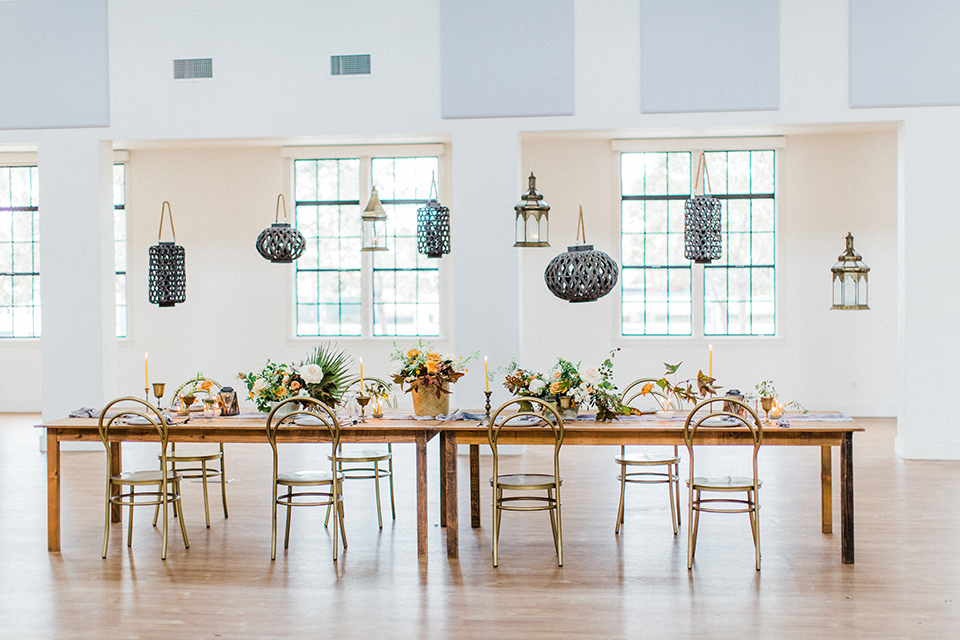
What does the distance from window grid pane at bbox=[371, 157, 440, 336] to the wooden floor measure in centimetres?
480

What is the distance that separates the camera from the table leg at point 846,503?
15.7 feet

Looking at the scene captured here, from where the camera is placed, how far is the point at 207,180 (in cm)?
1138

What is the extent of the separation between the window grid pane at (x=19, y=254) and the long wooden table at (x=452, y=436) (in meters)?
7.26

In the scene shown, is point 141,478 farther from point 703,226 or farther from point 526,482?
point 703,226

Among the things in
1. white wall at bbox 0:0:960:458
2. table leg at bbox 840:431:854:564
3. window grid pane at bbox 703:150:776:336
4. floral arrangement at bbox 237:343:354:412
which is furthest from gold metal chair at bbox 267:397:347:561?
window grid pane at bbox 703:150:776:336

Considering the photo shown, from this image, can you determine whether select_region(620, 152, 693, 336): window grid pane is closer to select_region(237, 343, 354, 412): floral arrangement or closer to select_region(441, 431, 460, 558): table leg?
select_region(237, 343, 354, 412): floral arrangement

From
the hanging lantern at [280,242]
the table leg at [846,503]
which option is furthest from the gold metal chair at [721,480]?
the hanging lantern at [280,242]

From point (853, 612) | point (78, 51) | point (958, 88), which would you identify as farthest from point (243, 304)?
point (853, 612)

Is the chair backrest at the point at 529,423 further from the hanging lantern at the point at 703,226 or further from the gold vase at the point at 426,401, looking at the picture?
the hanging lantern at the point at 703,226

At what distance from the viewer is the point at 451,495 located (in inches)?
197

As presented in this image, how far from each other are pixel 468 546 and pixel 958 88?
573 cm

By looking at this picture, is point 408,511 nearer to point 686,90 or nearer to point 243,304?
point 686,90

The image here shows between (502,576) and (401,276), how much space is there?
7.07 meters

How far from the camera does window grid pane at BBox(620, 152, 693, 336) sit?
1101cm
